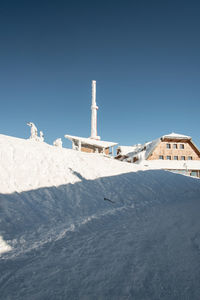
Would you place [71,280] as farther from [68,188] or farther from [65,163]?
[65,163]

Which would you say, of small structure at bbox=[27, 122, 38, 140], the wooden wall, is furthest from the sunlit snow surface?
the wooden wall

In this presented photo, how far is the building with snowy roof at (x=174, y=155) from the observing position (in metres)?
24.2

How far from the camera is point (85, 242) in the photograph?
3365 mm

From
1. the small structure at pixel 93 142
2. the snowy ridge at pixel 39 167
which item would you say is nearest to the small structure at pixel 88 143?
the small structure at pixel 93 142

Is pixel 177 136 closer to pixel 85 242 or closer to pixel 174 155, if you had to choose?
pixel 174 155

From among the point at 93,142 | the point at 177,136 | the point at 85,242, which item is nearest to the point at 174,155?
the point at 177,136

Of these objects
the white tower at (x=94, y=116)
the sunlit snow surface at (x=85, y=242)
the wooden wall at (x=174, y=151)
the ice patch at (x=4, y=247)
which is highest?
the white tower at (x=94, y=116)

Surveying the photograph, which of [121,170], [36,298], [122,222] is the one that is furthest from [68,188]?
[36,298]

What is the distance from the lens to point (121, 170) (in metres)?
10.4

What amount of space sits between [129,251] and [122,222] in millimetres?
1843

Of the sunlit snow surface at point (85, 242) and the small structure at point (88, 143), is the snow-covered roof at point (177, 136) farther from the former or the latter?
the sunlit snow surface at point (85, 242)

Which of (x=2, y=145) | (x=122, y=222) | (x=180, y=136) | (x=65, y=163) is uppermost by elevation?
(x=180, y=136)

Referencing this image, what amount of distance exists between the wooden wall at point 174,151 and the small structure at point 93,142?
232 inches

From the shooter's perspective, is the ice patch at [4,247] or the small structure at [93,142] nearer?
the ice patch at [4,247]
